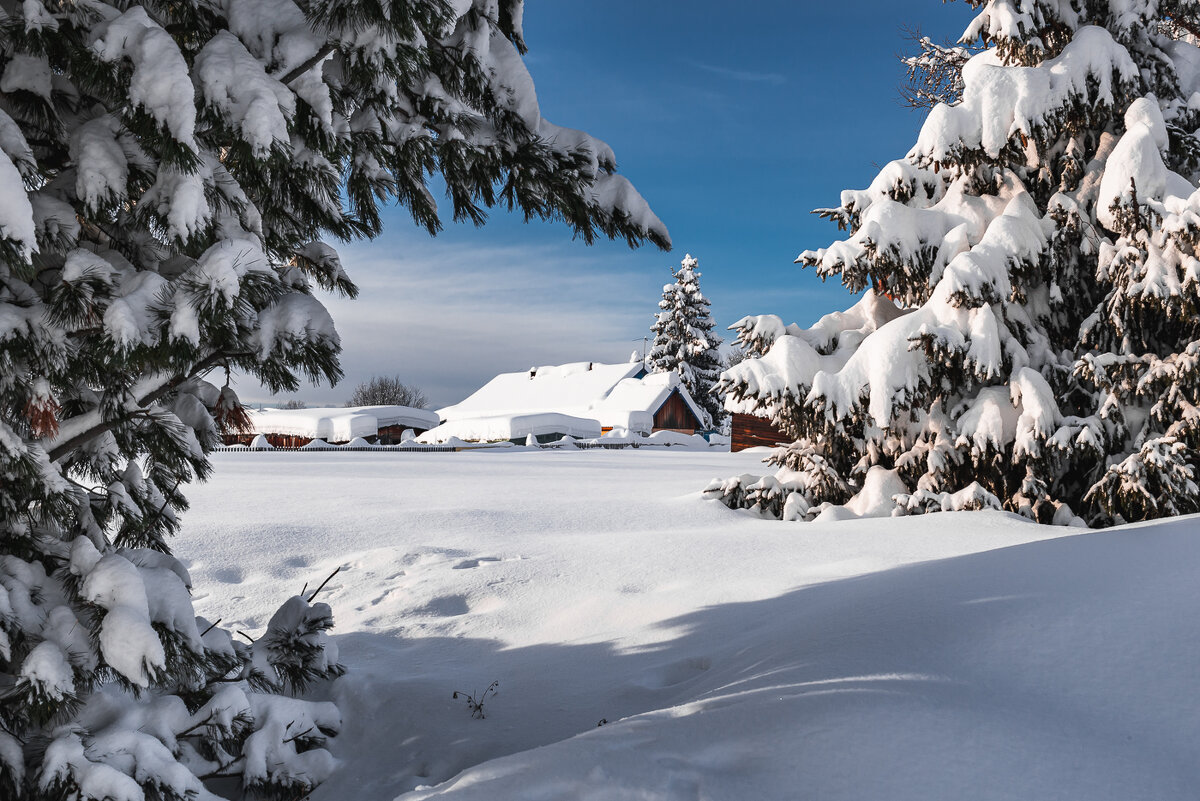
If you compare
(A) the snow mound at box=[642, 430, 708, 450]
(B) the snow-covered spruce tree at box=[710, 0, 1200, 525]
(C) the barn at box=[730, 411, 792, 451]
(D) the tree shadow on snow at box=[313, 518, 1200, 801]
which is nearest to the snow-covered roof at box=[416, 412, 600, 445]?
(A) the snow mound at box=[642, 430, 708, 450]

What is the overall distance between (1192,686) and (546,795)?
1.91 meters

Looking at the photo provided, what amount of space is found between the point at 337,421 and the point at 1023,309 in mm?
33689

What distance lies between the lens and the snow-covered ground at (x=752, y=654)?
6.33 feet

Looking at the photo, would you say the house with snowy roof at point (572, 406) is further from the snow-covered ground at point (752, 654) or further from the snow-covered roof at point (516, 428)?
the snow-covered ground at point (752, 654)

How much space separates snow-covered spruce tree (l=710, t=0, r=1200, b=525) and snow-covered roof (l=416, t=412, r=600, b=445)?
28875mm

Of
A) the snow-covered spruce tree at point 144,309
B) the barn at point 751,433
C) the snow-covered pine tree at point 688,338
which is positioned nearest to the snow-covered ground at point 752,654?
the snow-covered spruce tree at point 144,309

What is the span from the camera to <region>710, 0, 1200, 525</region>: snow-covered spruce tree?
6.35 meters

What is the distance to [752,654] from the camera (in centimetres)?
318

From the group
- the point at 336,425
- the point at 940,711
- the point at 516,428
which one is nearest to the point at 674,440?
the point at 516,428

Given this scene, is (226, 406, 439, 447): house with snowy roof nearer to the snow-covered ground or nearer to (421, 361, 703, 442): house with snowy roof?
(421, 361, 703, 442): house with snowy roof

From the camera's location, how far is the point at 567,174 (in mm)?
3416

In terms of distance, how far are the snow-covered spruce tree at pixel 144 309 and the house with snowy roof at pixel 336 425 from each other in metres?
34.0

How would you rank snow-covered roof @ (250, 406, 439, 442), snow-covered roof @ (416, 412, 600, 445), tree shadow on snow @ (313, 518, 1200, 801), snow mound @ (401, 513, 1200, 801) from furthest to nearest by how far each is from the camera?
snow-covered roof @ (416, 412, 600, 445) → snow-covered roof @ (250, 406, 439, 442) → tree shadow on snow @ (313, 518, 1200, 801) → snow mound @ (401, 513, 1200, 801)

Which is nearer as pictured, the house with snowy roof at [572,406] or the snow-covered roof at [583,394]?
the house with snowy roof at [572,406]
